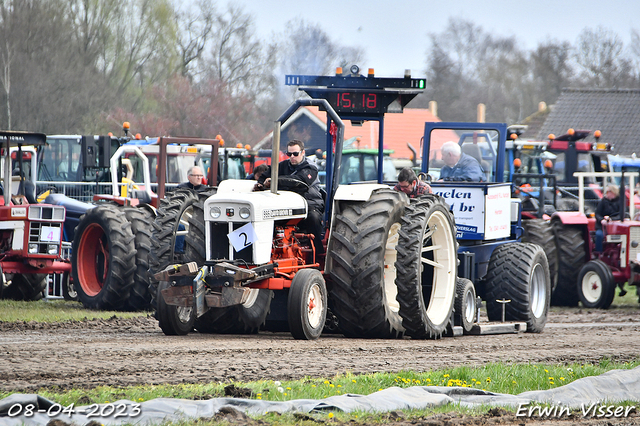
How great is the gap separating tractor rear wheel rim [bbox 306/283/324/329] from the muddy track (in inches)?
8.8

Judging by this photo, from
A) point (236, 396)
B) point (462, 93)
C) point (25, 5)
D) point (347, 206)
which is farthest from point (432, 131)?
point (462, 93)

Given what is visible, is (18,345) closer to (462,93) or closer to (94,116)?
(94,116)

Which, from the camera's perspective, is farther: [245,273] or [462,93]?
[462,93]

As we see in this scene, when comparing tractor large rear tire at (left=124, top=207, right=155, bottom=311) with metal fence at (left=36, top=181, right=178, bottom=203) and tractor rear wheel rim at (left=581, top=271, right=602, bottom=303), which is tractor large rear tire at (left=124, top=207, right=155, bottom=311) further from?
tractor rear wheel rim at (left=581, top=271, right=602, bottom=303)

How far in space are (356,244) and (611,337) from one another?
376 cm

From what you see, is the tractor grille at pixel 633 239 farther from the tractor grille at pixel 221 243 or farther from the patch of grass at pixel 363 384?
the tractor grille at pixel 221 243

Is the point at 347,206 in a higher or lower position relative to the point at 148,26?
lower

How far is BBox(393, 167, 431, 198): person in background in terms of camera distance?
1030 centimetres

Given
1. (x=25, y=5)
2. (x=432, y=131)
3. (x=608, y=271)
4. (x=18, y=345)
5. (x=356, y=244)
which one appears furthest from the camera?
(x=25, y=5)

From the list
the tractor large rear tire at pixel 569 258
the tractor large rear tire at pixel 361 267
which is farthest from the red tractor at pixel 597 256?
the tractor large rear tire at pixel 361 267

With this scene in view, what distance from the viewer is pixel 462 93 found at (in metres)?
62.6

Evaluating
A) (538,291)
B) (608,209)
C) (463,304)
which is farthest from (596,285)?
(463,304)

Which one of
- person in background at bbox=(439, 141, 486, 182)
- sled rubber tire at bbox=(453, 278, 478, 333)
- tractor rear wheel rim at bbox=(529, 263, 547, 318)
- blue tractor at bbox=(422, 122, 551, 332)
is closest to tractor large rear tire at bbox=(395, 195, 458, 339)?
sled rubber tire at bbox=(453, 278, 478, 333)

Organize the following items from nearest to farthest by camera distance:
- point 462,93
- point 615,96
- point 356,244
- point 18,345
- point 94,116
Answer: point 18,345 → point 356,244 → point 94,116 → point 615,96 → point 462,93
